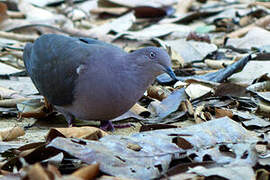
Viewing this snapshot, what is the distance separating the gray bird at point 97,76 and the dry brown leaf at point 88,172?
1177 mm

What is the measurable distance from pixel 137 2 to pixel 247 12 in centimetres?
163

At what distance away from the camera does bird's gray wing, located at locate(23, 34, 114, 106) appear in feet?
11.5

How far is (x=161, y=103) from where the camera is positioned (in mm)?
3893

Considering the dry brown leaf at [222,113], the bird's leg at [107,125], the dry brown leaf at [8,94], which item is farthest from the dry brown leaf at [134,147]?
the dry brown leaf at [8,94]

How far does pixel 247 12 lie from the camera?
707 centimetres

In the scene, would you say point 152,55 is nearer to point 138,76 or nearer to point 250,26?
point 138,76

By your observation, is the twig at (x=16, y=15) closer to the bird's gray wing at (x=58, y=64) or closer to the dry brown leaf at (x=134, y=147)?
the bird's gray wing at (x=58, y=64)

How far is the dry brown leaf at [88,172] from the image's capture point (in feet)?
6.83

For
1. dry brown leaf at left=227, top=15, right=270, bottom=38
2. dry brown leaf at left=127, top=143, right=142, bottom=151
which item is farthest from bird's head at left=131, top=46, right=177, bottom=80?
dry brown leaf at left=227, top=15, right=270, bottom=38

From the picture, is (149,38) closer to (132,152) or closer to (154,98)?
(154,98)

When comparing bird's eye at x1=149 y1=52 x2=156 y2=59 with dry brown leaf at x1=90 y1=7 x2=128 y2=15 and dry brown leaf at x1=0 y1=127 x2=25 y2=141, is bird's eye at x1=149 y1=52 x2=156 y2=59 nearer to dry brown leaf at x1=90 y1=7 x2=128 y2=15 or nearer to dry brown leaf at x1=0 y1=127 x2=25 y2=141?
dry brown leaf at x1=0 y1=127 x2=25 y2=141

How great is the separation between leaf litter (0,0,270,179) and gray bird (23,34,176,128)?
0.60 ft

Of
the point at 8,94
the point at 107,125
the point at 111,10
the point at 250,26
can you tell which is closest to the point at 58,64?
the point at 107,125

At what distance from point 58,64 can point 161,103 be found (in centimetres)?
82
